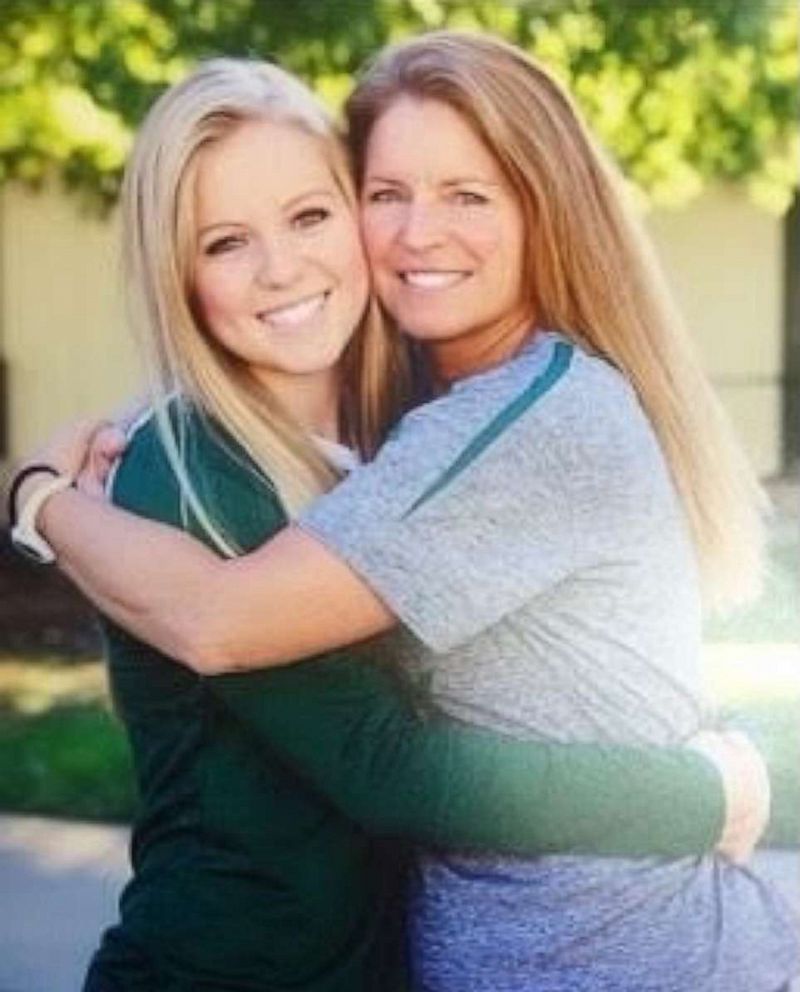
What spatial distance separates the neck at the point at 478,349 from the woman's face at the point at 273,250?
0.07 m

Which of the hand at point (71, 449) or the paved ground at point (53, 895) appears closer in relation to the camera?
the hand at point (71, 449)

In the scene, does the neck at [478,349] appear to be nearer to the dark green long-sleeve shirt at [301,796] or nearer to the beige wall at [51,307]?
the dark green long-sleeve shirt at [301,796]

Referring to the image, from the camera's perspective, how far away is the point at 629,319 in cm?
140

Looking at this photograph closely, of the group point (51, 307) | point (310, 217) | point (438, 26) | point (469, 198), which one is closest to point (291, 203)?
point (310, 217)

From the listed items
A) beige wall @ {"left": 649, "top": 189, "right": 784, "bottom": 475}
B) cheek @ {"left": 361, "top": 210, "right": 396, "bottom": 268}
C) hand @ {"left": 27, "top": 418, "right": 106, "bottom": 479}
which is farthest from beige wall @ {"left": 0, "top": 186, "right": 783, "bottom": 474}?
cheek @ {"left": 361, "top": 210, "right": 396, "bottom": 268}

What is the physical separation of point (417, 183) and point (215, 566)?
29 centimetres

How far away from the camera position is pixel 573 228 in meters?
1.37

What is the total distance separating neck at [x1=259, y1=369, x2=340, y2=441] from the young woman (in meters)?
0.09

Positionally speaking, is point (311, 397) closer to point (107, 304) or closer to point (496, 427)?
point (496, 427)

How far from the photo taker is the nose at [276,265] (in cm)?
140

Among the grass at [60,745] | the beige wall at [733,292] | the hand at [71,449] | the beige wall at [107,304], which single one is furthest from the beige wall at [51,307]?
the hand at [71,449]

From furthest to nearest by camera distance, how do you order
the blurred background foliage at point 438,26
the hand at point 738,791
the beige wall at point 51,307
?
the beige wall at point 51,307 < the blurred background foliage at point 438,26 < the hand at point 738,791

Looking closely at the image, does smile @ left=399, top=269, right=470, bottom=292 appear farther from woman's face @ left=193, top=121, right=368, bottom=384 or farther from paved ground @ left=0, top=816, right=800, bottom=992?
paved ground @ left=0, top=816, right=800, bottom=992

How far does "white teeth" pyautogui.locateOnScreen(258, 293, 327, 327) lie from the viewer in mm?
1418
